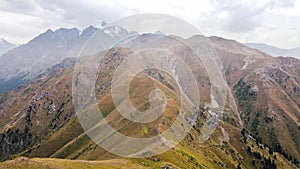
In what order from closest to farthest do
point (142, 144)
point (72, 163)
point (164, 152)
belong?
point (72, 163) < point (164, 152) < point (142, 144)

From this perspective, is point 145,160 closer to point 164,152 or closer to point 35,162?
point 164,152

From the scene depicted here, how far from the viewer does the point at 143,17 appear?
3342 inches

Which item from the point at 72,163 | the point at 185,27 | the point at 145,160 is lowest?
the point at 145,160

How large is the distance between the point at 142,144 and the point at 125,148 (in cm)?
1042

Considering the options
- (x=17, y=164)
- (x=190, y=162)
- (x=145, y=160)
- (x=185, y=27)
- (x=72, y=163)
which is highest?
(x=185, y=27)

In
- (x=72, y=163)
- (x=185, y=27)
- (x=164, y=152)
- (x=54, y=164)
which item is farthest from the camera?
(x=164, y=152)

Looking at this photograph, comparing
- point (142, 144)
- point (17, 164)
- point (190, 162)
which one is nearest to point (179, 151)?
point (190, 162)

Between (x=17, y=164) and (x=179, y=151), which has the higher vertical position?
(x=17, y=164)

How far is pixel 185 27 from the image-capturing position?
93500 mm

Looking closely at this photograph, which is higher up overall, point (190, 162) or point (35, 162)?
point (35, 162)

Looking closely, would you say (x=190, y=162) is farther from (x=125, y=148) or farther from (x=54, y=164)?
(x=54, y=164)

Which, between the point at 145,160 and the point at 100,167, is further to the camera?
the point at 145,160

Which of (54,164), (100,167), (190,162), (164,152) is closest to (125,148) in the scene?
(164,152)

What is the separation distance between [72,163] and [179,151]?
83530 millimetres
